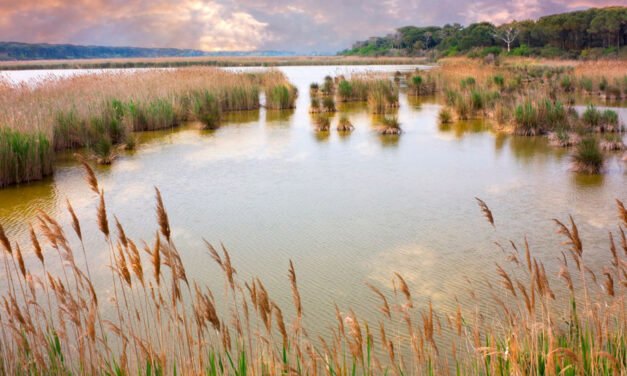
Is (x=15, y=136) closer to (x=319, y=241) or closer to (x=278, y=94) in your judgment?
(x=319, y=241)

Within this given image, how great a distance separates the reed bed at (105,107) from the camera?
23.9ft

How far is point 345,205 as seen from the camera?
561cm

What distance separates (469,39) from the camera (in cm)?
5419

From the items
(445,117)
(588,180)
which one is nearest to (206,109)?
(445,117)

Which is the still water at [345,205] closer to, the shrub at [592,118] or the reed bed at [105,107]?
the reed bed at [105,107]

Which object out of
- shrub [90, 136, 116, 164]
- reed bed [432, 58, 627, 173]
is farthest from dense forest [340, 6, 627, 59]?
A: shrub [90, 136, 116, 164]

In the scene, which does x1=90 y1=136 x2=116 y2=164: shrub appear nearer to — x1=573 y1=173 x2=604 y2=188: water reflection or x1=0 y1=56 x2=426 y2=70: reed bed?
x1=573 y1=173 x2=604 y2=188: water reflection

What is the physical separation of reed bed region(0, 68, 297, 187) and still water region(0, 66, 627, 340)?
1.61 ft

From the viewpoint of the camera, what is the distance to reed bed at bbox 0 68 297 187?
7.29 metres

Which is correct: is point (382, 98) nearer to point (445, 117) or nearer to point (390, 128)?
point (445, 117)

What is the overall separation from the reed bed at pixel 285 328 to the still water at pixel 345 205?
0.89 feet

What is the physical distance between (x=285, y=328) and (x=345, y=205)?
3.13 meters

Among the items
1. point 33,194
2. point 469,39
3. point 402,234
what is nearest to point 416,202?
point 402,234

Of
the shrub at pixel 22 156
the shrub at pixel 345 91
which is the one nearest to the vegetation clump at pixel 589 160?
the shrub at pixel 22 156
